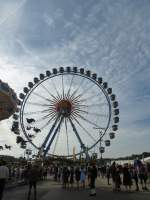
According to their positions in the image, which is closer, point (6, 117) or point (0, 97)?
point (0, 97)

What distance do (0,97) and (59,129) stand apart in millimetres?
18840

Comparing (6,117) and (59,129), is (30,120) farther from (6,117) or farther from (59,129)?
(6,117)

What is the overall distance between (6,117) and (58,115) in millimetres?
12872

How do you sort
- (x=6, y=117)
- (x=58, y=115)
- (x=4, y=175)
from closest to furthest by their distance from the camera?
(x=4, y=175) < (x=6, y=117) < (x=58, y=115)

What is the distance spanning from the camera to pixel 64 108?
4328 centimetres

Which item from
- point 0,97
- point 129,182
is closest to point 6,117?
point 0,97

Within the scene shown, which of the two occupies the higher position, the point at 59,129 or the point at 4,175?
the point at 59,129

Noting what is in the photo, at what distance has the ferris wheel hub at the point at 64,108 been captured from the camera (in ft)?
142

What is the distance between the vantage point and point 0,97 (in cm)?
2562

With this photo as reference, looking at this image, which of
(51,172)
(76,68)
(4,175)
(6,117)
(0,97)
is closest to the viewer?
(4,175)

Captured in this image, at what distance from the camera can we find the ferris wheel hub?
43.3 metres

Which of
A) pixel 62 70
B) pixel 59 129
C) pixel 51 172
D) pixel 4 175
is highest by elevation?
pixel 62 70

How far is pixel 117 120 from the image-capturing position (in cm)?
4481

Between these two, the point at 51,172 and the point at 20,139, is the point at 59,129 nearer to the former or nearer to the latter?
the point at 20,139
